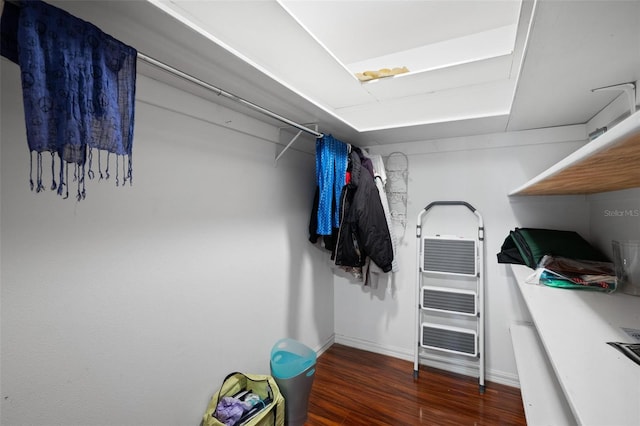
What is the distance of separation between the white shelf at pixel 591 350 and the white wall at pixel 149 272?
4.96 ft

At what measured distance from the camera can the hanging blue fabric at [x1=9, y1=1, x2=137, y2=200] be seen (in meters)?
0.66

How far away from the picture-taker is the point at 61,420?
98 cm

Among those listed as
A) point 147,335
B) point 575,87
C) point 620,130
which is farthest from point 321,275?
point 620,130

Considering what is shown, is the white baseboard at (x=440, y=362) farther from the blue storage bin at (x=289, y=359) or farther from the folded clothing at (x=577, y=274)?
the folded clothing at (x=577, y=274)

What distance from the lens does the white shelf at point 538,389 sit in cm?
102

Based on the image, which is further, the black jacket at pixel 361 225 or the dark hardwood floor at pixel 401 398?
the black jacket at pixel 361 225

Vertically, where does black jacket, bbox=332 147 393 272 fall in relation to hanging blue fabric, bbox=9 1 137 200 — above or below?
below

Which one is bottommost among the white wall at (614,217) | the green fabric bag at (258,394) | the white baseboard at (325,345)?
the white baseboard at (325,345)

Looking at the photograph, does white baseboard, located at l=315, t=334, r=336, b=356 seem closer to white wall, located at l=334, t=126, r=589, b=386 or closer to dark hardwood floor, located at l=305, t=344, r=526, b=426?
dark hardwood floor, located at l=305, t=344, r=526, b=426

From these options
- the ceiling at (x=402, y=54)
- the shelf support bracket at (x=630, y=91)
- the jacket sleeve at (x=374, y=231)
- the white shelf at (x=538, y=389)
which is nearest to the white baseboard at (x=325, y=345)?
the jacket sleeve at (x=374, y=231)

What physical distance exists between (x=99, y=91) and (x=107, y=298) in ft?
2.71

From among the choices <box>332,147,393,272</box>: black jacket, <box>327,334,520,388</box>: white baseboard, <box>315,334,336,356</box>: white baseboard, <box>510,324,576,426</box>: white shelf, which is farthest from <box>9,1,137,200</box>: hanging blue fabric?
<box>327,334,520,388</box>: white baseboard

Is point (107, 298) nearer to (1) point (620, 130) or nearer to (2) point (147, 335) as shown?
(2) point (147, 335)

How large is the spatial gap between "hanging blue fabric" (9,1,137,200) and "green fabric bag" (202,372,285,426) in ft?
4.42
